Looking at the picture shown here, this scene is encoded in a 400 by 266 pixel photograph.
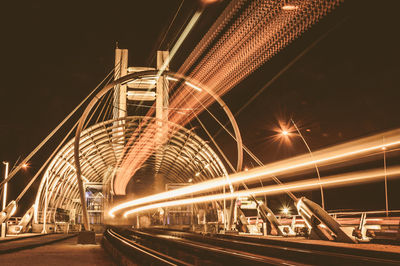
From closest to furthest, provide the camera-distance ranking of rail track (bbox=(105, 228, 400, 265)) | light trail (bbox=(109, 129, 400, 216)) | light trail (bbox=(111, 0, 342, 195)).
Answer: rail track (bbox=(105, 228, 400, 265)), light trail (bbox=(111, 0, 342, 195)), light trail (bbox=(109, 129, 400, 216))

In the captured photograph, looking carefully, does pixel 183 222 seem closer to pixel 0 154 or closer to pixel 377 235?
pixel 0 154

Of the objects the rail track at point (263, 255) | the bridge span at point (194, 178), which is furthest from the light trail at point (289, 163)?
the rail track at point (263, 255)

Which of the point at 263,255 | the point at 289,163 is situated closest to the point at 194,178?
the point at 289,163

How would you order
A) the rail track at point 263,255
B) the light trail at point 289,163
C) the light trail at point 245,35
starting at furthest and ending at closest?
the light trail at point 289,163
the light trail at point 245,35
the rail track at point 263,255

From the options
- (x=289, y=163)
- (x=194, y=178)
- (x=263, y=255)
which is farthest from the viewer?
(x=194, y=178)

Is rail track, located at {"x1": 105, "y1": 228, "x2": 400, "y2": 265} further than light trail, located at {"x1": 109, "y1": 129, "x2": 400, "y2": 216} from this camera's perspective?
No

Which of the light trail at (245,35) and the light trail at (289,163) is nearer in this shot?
the light trail at (245,35)

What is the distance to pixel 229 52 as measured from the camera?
14.7 meters

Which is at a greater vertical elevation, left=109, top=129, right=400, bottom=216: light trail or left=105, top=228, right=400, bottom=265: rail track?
left=109, top=129, right=400, bottom=216: light trail

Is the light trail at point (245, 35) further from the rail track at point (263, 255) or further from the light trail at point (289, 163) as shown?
the light trail at point (289, 163)

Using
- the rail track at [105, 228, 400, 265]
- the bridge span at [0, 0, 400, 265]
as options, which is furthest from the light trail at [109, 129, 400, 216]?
the rail track at [105, 228, 400, 265]

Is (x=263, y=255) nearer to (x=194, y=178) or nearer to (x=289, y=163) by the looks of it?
(x=289, y=163)

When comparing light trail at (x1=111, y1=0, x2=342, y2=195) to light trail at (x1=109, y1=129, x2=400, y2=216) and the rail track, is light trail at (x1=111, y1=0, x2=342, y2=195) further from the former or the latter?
light trail at (x1=109, y1=129, x2=400, y2=216)

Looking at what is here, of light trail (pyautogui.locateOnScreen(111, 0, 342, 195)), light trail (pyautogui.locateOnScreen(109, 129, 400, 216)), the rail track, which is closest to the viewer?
the rail track
